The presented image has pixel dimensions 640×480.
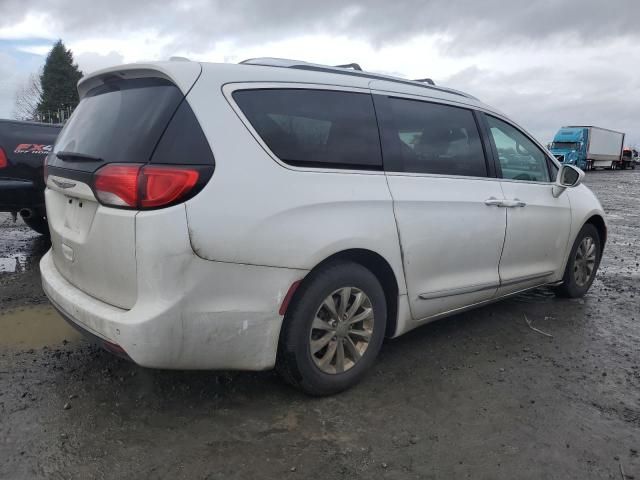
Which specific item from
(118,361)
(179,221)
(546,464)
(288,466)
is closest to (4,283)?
(118,361)

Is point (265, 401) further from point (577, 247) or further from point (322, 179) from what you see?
point (577, 247)

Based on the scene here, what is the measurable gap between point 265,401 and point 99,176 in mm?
1475

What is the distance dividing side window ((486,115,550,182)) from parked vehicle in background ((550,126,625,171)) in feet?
124

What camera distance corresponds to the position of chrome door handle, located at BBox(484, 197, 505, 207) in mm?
3735

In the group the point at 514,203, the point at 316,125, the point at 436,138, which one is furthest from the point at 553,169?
the point at 316,125

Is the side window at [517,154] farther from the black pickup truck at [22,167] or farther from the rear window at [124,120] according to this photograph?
the black pickup truck at [22,167]

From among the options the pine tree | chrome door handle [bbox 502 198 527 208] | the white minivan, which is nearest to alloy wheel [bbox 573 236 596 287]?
chrome door handle [bbox 502 198 527 208]

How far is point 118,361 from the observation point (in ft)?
11.0

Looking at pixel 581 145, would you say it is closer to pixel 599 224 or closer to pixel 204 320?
pixel 599 224

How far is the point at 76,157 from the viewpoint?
2785mm

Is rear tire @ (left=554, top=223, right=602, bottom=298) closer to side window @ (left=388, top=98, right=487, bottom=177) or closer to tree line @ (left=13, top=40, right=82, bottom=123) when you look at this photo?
side window @ (left=388, top=98, right=487, bottom=177)

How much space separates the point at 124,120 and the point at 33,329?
82.7 inches

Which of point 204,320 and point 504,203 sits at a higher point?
point 504,203

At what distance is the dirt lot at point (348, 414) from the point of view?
2408 mm
